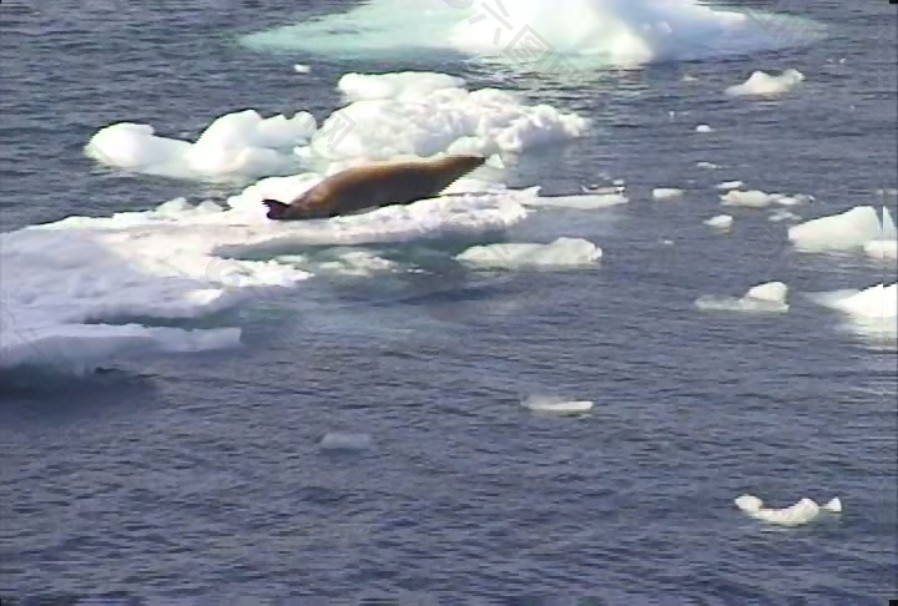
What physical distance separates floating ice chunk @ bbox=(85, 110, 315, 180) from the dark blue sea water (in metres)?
0.20

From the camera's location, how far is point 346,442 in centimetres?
719

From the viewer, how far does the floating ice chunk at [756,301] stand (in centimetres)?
834

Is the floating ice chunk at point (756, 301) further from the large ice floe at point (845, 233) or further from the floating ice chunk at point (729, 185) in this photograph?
the floating ice chunk at point (729, 185)

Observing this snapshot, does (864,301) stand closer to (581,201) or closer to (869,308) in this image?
(869,308)

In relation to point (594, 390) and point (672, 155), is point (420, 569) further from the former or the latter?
point (672, 155)

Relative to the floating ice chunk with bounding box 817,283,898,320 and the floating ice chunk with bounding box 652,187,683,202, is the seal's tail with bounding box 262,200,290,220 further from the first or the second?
the floating ice chunk with bounding box 817,283,898,320

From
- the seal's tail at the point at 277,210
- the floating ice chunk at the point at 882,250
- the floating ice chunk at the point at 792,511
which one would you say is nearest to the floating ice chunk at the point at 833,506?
the floating ice chunk at the point at 792,511

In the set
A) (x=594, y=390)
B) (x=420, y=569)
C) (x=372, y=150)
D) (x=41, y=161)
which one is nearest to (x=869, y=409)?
(x=594, y=390)

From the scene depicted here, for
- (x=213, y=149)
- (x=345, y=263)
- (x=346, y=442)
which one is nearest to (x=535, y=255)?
(x=345, y=263)

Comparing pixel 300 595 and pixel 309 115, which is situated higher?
pixel 309 115

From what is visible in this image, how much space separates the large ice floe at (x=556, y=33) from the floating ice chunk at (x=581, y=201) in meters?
2.21

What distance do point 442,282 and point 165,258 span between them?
1116 millimetres

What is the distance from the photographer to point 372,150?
10.4m

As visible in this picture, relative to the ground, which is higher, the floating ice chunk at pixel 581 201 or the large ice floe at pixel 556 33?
the large ice floe at pixel 556 33
